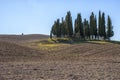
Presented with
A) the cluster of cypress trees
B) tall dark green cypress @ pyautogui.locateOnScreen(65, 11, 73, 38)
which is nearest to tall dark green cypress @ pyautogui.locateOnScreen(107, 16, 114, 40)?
the cluster of cypress trees

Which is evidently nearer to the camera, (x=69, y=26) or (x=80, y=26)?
(x=69, y=26)

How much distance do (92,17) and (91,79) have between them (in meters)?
65.2

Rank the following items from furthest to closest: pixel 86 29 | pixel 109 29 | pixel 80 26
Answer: pixel 80 26 → pixel 86 29 → pixel 109 29

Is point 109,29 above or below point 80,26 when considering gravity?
below

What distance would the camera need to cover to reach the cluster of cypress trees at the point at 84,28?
83.2 m

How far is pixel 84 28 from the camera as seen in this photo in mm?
84750

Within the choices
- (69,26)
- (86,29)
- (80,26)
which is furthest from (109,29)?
(69,26)

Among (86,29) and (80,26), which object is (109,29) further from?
(80,26)

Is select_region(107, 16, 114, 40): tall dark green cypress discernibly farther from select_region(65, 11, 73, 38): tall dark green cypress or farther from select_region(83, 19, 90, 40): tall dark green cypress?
select_region(65, 11, 73, 38): tall dark green cypress

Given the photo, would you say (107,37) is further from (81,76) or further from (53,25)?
(81,76)

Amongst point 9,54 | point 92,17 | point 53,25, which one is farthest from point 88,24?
point 9,54

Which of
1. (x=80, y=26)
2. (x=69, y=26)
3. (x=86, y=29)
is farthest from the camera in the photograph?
(x=80, y=26)

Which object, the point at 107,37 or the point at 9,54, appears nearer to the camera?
the point at 9,54

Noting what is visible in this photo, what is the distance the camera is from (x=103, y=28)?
82812 mm
